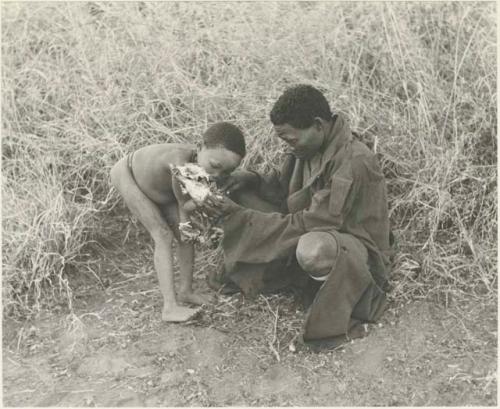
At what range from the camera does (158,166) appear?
2.95 metres

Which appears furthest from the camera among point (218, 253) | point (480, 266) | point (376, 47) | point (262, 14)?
point (262, 14)

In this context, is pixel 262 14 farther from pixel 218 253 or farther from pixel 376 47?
pixel 218 253

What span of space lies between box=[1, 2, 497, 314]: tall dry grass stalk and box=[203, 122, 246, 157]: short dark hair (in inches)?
25.8

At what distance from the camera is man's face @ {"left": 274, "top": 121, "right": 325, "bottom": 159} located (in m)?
2.71

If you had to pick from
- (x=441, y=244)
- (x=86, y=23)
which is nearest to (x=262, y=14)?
(x=86, y=23)

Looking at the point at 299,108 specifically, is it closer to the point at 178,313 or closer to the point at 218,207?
the point at 218,207

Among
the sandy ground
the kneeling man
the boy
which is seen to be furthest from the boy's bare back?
the sandy ground

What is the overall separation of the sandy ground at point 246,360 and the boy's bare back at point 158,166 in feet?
1.87

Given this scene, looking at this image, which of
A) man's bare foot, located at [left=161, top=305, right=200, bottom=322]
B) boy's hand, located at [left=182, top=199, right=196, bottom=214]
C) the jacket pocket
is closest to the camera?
the jacket pocket

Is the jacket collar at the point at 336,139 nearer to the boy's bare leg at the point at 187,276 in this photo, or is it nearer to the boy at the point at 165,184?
the boy at the point at 165,184

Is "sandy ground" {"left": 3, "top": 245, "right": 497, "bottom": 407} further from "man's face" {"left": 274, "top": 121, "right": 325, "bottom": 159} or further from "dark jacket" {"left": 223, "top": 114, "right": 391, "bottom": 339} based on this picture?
"man's face" {"left": 274, "top": 121, "right": 325, "bottom": 159}

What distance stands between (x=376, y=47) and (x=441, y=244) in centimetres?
122

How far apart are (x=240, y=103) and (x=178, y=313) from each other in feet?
4.24

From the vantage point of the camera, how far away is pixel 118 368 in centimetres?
278
